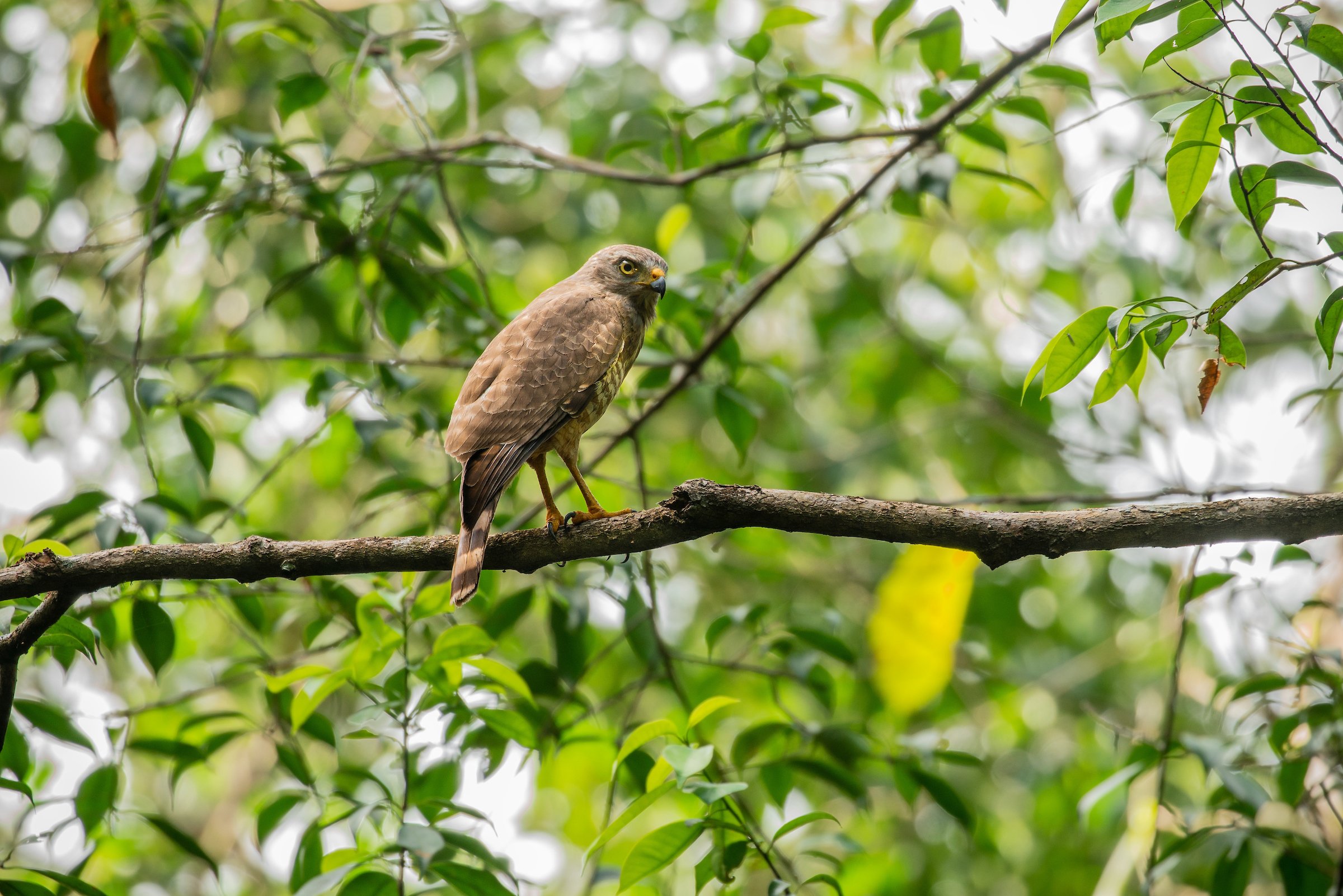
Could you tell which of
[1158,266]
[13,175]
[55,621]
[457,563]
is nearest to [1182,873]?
[1158,266]

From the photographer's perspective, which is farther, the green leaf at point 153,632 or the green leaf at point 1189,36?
the green leaf at point 153,632

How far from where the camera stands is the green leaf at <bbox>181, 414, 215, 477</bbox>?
167 inches

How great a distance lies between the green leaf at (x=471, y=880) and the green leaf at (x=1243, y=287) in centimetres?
244

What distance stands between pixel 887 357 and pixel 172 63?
17.5 feet

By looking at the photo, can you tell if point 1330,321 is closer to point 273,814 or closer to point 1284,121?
point 1284,121

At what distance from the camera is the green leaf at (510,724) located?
11.2 ft

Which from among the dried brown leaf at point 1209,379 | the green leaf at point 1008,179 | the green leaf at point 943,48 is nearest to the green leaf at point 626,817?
the dried brown leaf at point 1209,379

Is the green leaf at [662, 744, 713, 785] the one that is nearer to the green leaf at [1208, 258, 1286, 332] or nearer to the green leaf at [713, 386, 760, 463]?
the green leaf at [1208, 258, 1286, 332]

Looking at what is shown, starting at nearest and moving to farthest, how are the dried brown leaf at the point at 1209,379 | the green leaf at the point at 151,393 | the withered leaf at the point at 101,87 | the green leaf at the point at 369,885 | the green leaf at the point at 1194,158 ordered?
the green leaf at the point at 1194,158, the dried brown leaf at the point at 1209,379, the green leaf at the point at 369,885, the green leaf at the point at 151,393, the withered leaf at the point at 101,87

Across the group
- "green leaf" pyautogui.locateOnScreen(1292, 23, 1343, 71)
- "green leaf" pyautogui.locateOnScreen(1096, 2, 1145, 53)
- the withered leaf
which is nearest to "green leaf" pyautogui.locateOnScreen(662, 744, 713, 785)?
"green leaf" pyautogui.locateOnScreen(1096, 2, 1145, 53)

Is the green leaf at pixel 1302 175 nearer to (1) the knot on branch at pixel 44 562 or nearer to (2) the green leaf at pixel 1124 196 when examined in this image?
(2) the green leaf at pixel 1124 196

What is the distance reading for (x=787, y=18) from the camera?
4215mm

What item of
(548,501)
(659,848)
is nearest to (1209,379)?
(659,848)

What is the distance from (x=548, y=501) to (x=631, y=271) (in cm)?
157
